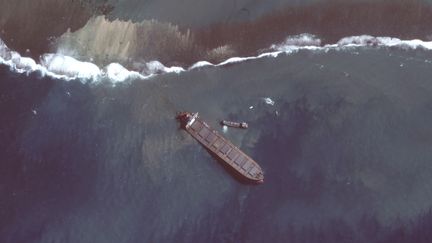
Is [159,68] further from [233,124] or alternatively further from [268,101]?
[268,101]

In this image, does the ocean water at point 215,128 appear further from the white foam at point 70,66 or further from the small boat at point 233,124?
the small boat at point 233,124

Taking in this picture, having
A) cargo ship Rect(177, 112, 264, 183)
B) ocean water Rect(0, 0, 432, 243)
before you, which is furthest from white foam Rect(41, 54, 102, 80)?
cargo ship Rect(177, 112, 264, 183)

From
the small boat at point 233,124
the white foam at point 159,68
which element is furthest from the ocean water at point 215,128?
the small boat at point 233,124

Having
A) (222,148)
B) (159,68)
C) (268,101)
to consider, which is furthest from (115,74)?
(268,101)

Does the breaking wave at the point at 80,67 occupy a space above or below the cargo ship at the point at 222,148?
above

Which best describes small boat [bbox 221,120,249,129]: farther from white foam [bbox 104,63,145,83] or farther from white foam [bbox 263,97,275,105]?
white foam [bbox 104,63,145,83]

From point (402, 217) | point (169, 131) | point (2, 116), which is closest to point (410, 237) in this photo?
point (402, 217)
